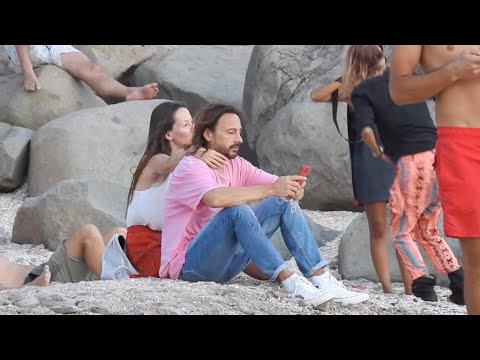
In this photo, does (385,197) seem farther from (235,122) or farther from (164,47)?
(164,47)

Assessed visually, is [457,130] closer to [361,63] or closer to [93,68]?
[361,63]

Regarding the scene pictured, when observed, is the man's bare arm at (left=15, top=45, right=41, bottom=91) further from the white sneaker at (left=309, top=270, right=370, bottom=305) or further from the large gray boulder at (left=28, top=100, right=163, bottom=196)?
the white sneaker at (left=309, top=270, right=370, bottom=305)

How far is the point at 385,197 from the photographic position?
5973 mm

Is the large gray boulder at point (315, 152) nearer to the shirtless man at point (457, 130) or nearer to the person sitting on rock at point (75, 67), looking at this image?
the person sitting on rock at point (75, 67)

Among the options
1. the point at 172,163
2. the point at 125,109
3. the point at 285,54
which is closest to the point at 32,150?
the point at 125,109

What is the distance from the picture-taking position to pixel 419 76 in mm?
3793

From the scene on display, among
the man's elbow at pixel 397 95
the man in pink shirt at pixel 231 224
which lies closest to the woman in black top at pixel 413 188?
the man in pink shirt at pixel 231 224

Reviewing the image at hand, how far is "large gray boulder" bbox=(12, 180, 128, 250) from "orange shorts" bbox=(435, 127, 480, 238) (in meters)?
3.88

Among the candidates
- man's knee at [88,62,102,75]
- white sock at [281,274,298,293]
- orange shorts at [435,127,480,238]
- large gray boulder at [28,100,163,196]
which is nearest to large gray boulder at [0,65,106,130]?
man's knee at [88,62,102,75]

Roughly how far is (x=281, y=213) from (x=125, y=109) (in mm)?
4461

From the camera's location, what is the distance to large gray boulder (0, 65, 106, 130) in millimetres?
9633

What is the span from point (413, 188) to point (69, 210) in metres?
2.72

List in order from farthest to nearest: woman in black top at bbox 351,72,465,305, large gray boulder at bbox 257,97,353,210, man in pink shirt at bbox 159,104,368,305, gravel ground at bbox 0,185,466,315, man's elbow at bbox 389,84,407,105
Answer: large gray boulder at bbox 257,97,353,210
woman in black top at bbox 351,72,465,305
man in pink shirt at bbox 159,104,368,305
gravel ground at bbox 0,185,466,315
man's elbow at bbox 389,84,407,105

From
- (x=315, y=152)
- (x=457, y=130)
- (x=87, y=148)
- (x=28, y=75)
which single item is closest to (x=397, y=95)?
(x=457, y=130)
